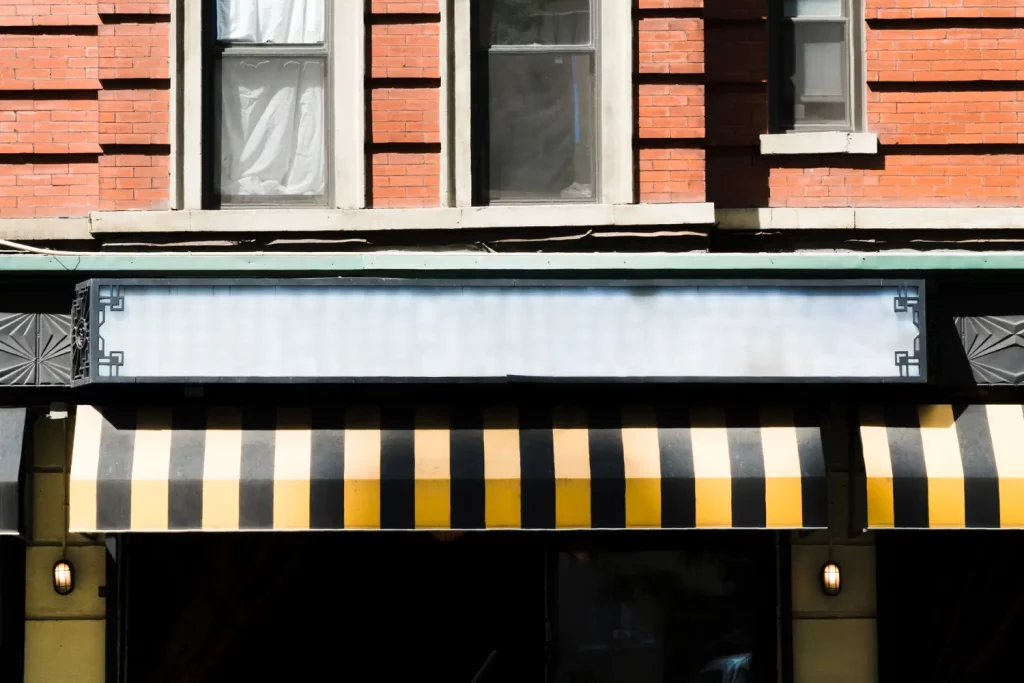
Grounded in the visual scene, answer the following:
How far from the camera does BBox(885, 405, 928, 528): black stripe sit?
843 cm

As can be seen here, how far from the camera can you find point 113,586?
29.8 feet

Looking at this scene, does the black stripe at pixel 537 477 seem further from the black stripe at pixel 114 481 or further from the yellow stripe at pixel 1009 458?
the yellow stripe at pixel 1009 458

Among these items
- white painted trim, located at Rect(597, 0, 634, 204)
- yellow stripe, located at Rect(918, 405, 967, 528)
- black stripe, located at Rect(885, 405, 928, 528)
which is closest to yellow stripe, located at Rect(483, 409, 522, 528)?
white painted trim, located at Rect(597, 0, 634, 204)

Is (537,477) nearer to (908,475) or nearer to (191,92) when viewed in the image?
(908,475)

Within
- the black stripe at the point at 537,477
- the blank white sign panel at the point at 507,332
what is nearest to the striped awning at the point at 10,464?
the blank white sign panel at the point at 507,332

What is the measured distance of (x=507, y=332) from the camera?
8.41 meters

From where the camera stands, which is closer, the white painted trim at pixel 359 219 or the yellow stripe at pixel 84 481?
the yellow stripe at pixel 84 481

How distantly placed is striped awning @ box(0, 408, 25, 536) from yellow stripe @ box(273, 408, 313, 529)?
1874 mm

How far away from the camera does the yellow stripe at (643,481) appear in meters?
8.37

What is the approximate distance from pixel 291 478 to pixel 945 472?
4.61 meters

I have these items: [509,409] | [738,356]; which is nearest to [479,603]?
[509,409]

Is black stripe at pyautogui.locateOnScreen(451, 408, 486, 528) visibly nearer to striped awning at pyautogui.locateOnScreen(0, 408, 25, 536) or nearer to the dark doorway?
the dark doorway

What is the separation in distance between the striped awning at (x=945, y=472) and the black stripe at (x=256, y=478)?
4226 mm

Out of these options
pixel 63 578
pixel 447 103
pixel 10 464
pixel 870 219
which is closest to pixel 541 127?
pixel 447 103
